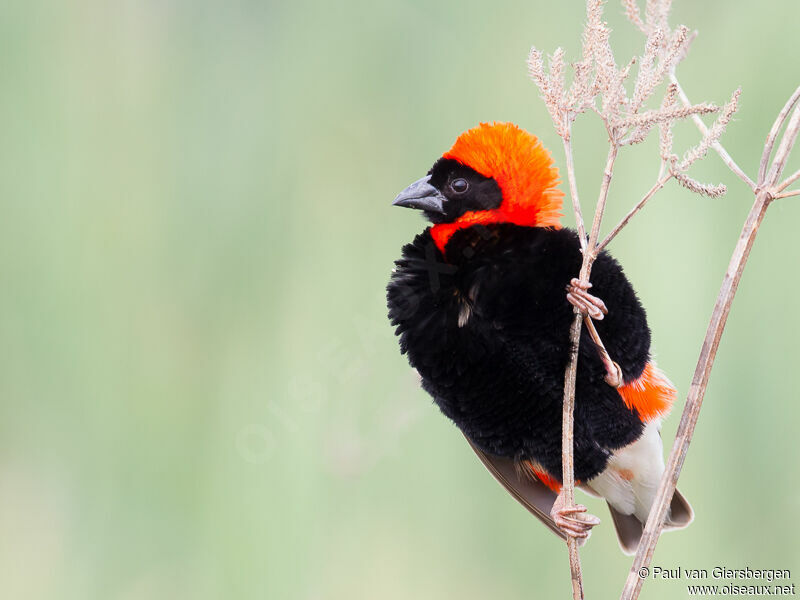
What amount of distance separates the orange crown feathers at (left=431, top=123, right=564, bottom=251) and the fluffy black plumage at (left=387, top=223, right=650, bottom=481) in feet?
0.07

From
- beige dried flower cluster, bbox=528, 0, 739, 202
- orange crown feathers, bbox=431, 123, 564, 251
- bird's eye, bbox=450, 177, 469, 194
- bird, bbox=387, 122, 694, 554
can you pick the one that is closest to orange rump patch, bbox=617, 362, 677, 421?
bird, bbox=387, 122, 694, 554

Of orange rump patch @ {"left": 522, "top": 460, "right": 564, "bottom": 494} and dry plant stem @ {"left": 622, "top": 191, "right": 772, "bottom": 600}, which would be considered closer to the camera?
dry plant stem @ {"left": 622, "top": 191, "right": 772, "bottom": 600}

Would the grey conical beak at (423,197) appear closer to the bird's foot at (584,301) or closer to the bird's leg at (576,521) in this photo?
the bird's foot at (584,301)

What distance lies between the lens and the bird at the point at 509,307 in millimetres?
1177

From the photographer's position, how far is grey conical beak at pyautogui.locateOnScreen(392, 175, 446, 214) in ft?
4.00

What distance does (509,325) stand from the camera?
3.90 feet

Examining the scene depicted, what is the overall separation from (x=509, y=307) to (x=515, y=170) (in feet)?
0.70

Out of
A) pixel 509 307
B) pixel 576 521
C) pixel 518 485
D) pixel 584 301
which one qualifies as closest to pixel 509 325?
pixel 509 307

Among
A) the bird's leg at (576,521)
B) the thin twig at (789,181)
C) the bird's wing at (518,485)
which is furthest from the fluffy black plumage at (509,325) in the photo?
the thin twig at (789,181)

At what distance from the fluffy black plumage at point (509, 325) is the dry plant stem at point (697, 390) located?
290mm

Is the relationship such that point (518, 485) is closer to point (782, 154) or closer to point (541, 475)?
point (541, 475)

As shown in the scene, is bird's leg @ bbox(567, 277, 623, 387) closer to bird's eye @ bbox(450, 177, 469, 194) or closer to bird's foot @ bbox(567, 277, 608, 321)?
bird's foot @ bbox(567, 277, 608, 321)

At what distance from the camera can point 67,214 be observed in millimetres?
2090

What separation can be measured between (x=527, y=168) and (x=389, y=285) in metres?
0.29
